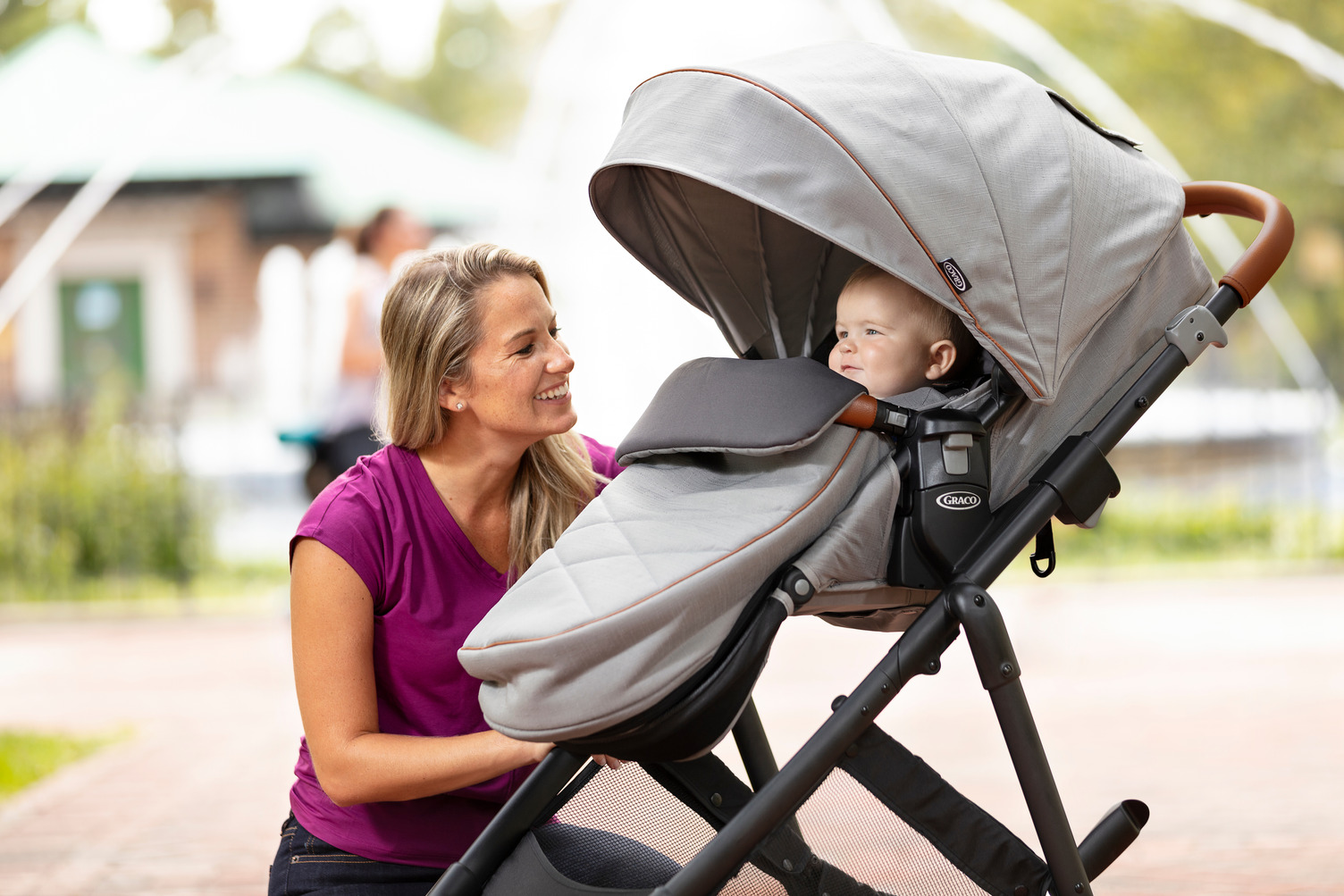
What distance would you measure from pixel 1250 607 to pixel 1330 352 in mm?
20722

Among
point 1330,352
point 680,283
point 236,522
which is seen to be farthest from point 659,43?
point 1330,352

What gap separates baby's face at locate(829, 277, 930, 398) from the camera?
7.23ft

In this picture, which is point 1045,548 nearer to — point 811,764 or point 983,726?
point 811,764

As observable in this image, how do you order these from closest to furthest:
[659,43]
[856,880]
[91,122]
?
1. [856,880]
2. [659,43]
3. [91,122]

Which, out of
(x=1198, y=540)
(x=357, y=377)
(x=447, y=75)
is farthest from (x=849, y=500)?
(x=447, y=75)

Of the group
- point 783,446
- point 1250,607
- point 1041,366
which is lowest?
point 1250,607

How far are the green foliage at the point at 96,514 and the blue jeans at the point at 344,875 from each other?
7510 millimetres

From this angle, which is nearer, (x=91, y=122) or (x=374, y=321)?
(x=374, y=321)

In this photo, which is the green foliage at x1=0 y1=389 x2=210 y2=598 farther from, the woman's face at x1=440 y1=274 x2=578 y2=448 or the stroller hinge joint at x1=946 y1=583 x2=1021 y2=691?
the stroller hinge joint at x1=946 y1=583 x2=1021 y2=691

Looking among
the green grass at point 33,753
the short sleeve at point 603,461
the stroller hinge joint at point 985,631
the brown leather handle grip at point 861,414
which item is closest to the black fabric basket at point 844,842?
the stroller hinge joint at point 985,631

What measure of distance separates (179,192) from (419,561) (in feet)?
41.5

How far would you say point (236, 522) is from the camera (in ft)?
35.3

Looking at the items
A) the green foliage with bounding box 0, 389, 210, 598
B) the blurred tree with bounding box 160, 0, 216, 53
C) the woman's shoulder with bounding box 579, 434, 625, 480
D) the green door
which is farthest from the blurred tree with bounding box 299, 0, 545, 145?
the woman's shoulder with bounding box 579, 434, 625, 480

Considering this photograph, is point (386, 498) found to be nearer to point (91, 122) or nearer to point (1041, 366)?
point (1041, 366)
